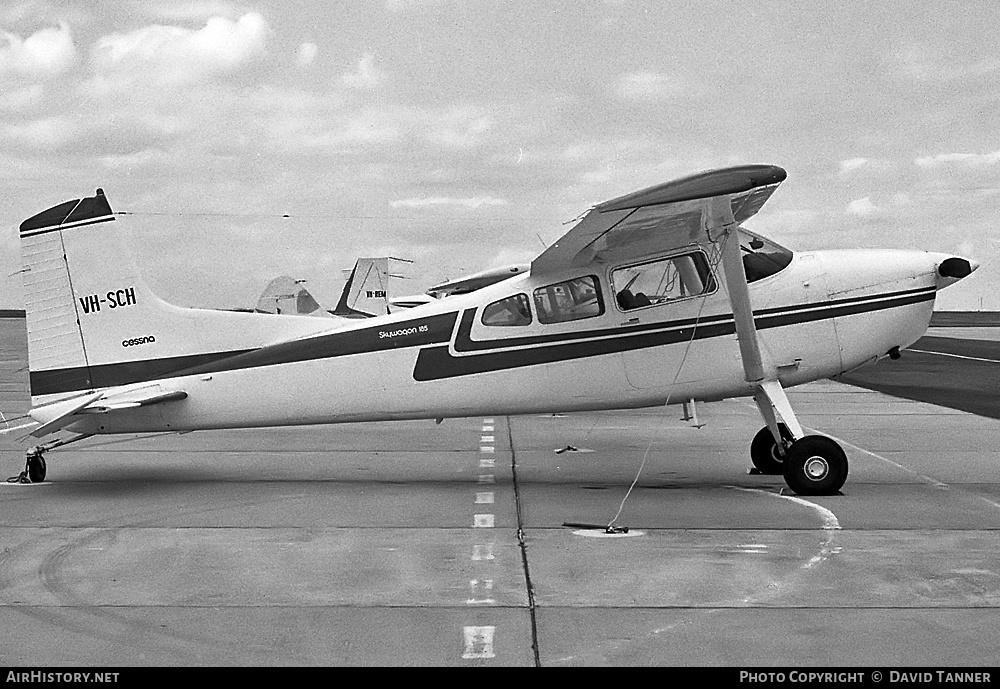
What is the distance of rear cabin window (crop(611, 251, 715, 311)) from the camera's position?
9.92 metres

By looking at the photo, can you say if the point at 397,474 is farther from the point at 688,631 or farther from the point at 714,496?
the point at 688,631

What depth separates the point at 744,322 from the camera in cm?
959

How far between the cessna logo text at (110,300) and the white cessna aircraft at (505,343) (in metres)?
0.01

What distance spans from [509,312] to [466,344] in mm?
492

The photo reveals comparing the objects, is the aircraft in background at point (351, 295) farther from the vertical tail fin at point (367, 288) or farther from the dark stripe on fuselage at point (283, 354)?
the dark stripe on fuselage at point (283, 354)

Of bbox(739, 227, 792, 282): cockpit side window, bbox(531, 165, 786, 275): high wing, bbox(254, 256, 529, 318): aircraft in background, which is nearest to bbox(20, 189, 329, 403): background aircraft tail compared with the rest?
bbox(531, 165, 786, 275): high wing

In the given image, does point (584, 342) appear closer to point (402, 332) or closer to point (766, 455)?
point (402, 332)

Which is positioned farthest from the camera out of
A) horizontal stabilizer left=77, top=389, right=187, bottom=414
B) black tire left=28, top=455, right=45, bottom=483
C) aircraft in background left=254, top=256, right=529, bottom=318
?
aircraft in background left=254, top=256, right=529, bottom=318

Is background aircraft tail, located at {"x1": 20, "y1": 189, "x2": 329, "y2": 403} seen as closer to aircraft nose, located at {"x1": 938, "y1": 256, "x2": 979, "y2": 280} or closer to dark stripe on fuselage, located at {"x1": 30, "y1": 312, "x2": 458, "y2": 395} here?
dark stripe on fuselage, located at {"x1": 30, "y1": 312, "x2": 458, "y2": 395}

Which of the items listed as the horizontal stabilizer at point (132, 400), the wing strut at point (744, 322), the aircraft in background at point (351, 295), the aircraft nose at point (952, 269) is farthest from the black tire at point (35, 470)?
the aircraft in background at point (351, 295)

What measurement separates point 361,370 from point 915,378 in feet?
59.1

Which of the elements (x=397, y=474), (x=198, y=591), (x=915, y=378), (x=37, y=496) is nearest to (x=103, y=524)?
(x=37, y=496)

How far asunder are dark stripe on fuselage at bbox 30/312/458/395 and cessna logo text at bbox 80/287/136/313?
1.75 ft

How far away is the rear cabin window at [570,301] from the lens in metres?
9.99
